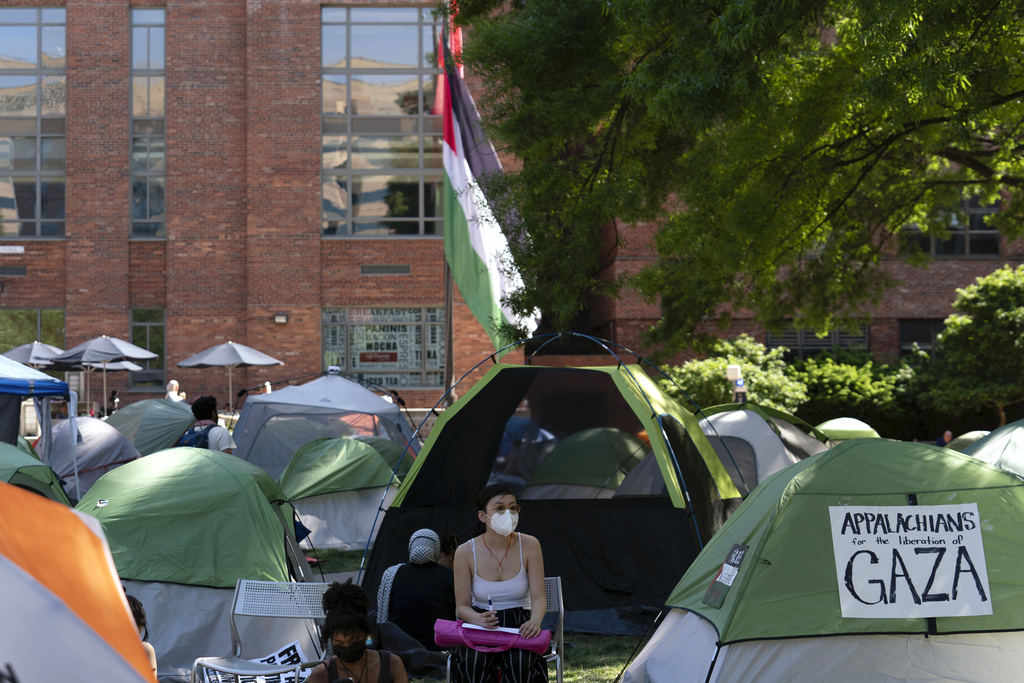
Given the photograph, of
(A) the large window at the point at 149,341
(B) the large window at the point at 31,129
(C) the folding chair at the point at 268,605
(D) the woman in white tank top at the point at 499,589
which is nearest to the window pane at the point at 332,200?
(A) the large window at the point at 149,341

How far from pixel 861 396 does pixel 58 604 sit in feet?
72.8

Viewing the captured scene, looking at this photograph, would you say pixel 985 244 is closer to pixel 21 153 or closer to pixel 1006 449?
pixel 1006 449

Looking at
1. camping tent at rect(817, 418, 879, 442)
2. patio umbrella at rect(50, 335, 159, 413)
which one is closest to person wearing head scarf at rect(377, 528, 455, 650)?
camping tent at rect(817, 418, 879, 442)

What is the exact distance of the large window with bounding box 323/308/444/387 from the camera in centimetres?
2375

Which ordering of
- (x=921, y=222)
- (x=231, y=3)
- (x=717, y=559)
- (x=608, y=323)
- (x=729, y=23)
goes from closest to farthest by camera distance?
(x=717, y=559)
(x=729, y=23)
(x=921, y=222)
(x=231, y=3)
(x=608, y=323)

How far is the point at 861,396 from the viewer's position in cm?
2236

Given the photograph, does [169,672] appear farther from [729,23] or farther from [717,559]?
[729,23]

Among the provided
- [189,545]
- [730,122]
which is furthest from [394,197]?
[189,545]

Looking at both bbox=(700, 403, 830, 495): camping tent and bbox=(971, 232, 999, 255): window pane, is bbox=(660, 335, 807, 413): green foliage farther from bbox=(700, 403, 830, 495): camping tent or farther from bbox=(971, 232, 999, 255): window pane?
bbox=(971, 232, 999, 255): window pane

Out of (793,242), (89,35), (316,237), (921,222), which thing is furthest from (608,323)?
(89,35)

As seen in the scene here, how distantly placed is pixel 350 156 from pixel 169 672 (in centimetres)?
1900

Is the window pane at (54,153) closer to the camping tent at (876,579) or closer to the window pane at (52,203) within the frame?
the window pane at (52,203)

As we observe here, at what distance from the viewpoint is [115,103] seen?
2380 centimetres

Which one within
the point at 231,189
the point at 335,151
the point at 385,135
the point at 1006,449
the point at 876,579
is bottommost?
the point at 876,579
